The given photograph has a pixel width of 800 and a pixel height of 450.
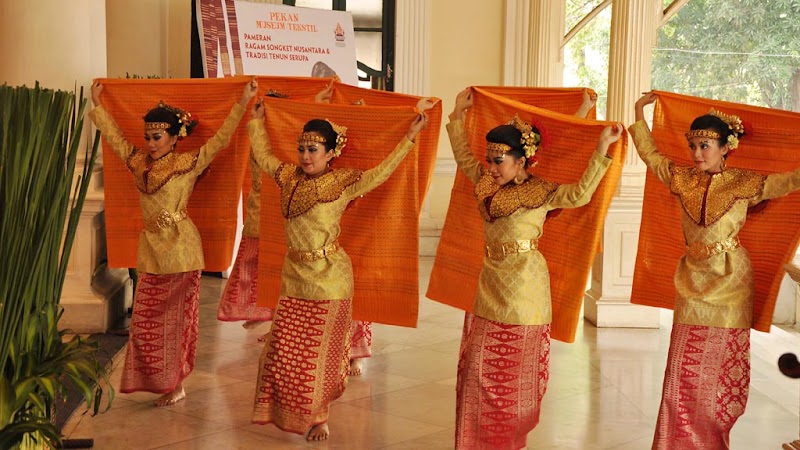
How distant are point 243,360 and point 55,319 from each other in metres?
2.79

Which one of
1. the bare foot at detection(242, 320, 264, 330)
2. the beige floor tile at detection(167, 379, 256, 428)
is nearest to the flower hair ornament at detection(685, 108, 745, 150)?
the beige floor tile at detection(167, 379, 256, 428)

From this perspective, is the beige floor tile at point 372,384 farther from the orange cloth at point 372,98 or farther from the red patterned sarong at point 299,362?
the orange cloth at point 372,98

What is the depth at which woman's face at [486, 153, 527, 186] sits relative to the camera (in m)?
3.89

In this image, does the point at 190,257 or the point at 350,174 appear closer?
the point at 350,174

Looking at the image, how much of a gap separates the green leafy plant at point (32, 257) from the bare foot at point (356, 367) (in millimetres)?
2510

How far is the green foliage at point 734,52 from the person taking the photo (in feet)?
22.2

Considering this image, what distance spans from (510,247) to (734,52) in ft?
12.7

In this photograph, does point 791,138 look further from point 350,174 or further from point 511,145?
point 350,174

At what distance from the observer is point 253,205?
5.59 m

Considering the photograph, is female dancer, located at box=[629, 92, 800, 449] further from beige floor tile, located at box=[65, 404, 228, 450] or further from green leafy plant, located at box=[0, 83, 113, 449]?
green leafy plant, located at box=[0, 83, 113, 449]

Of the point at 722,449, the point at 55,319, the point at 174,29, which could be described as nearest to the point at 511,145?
the point at 722,449

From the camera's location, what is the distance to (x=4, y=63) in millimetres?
5562

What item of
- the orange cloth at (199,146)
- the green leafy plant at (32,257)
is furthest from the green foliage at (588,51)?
the green leafy plant at (32,257)

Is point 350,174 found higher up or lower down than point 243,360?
higher up
